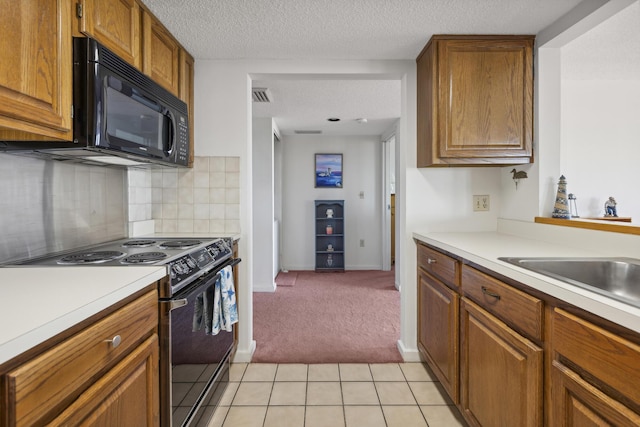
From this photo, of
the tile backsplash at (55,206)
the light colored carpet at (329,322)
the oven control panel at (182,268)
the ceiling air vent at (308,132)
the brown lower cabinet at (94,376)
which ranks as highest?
the ceiling air vent at (308,132)

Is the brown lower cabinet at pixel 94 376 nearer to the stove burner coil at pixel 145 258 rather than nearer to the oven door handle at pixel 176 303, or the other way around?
the oven door handle at pixel 176 303

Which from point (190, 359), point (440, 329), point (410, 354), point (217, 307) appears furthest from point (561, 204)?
point (190, 359)

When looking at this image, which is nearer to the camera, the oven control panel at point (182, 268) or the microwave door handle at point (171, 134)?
the oven control panel at point (182, 268)

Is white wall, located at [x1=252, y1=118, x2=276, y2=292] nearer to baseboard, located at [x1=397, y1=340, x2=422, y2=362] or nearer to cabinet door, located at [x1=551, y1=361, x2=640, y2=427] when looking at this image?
baseboard, located at [x1=397, y1=340, x2=422, y2=362]

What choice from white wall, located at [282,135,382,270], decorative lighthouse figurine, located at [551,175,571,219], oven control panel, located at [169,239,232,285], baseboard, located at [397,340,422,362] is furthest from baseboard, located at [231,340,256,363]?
white wall, located at [282,135,382,270]

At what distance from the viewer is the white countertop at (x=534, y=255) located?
777mm

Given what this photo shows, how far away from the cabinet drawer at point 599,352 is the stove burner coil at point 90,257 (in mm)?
1569

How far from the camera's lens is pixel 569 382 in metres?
0.94

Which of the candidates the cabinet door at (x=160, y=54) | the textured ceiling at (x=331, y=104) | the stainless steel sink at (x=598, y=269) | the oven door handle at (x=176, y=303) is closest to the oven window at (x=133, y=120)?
the cabinet door at (x=160, y=54)

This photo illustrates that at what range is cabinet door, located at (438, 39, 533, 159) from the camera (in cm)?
207

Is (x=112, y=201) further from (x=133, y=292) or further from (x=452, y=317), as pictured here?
(x=452, y=317)

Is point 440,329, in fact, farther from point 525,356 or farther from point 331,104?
point 331,104

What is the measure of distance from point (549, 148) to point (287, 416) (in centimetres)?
208

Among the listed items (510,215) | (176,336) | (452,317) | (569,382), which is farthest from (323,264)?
(569,382)
